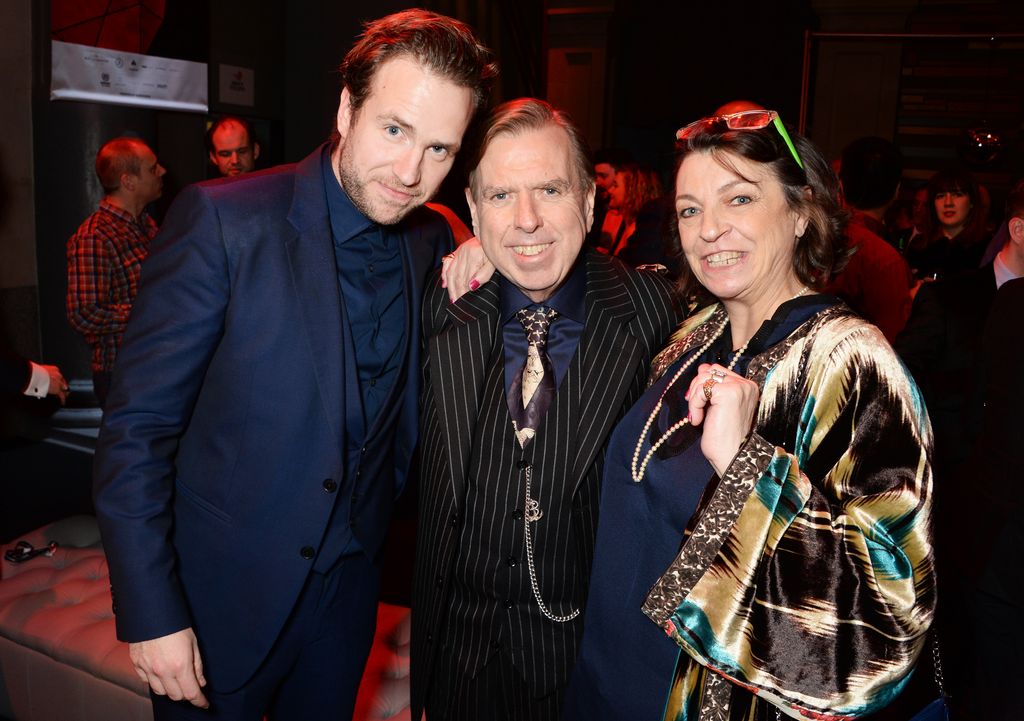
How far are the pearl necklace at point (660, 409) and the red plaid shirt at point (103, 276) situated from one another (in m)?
3.32

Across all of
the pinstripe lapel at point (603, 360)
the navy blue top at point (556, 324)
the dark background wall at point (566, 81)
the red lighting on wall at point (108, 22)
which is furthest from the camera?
the dark background wall at point (566, 81)

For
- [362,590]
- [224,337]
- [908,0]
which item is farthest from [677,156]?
[908,0]

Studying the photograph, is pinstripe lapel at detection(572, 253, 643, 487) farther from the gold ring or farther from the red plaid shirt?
the red plaid shirt

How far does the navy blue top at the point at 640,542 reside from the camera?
1478mm

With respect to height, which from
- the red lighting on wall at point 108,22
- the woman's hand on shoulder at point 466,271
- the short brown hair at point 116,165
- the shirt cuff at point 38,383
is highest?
the red lighting on wall at point 108,22

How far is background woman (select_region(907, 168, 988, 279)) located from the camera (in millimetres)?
4473

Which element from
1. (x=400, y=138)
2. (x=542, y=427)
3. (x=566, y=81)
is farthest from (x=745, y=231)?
(x=566, y=81)

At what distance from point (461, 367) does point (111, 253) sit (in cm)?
305

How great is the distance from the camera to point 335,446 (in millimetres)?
1604

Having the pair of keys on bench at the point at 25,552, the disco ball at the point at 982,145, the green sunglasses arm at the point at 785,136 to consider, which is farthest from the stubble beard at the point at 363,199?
the disco ball at the point at 982,145

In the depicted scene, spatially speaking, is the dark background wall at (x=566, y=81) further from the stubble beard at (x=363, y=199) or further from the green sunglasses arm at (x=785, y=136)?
the green sunglasses arm at (x=785, y=136)

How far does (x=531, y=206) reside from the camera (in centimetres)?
175

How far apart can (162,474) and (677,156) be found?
3.86 ft

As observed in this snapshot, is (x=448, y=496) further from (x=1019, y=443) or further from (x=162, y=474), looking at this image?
(x=1019, y=443)
